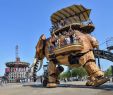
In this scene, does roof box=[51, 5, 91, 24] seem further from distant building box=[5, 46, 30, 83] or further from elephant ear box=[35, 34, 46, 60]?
distant building box=[5, 46, 30, 83]

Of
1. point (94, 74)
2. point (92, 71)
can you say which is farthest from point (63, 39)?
point (94, 74)

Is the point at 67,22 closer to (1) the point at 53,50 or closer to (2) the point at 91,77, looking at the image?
(1) the point at 53,50

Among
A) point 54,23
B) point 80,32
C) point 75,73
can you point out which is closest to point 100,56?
point 80,32

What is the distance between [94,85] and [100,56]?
4.85m

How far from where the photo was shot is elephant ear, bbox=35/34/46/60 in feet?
80.9

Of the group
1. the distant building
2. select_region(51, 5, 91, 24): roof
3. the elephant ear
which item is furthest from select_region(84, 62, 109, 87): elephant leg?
the distant building

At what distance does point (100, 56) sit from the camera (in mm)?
24297

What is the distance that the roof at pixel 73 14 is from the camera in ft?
76.5

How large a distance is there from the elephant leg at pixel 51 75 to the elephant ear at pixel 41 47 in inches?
78.8

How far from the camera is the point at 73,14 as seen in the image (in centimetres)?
2405

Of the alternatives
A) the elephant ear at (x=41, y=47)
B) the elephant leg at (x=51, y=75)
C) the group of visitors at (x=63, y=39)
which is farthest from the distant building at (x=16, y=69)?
the group of visitors at (x=63, y=39)

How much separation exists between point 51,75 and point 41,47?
9.91ft

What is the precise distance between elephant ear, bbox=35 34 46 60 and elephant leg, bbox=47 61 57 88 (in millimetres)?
2002

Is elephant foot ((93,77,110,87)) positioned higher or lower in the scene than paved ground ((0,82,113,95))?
higher
